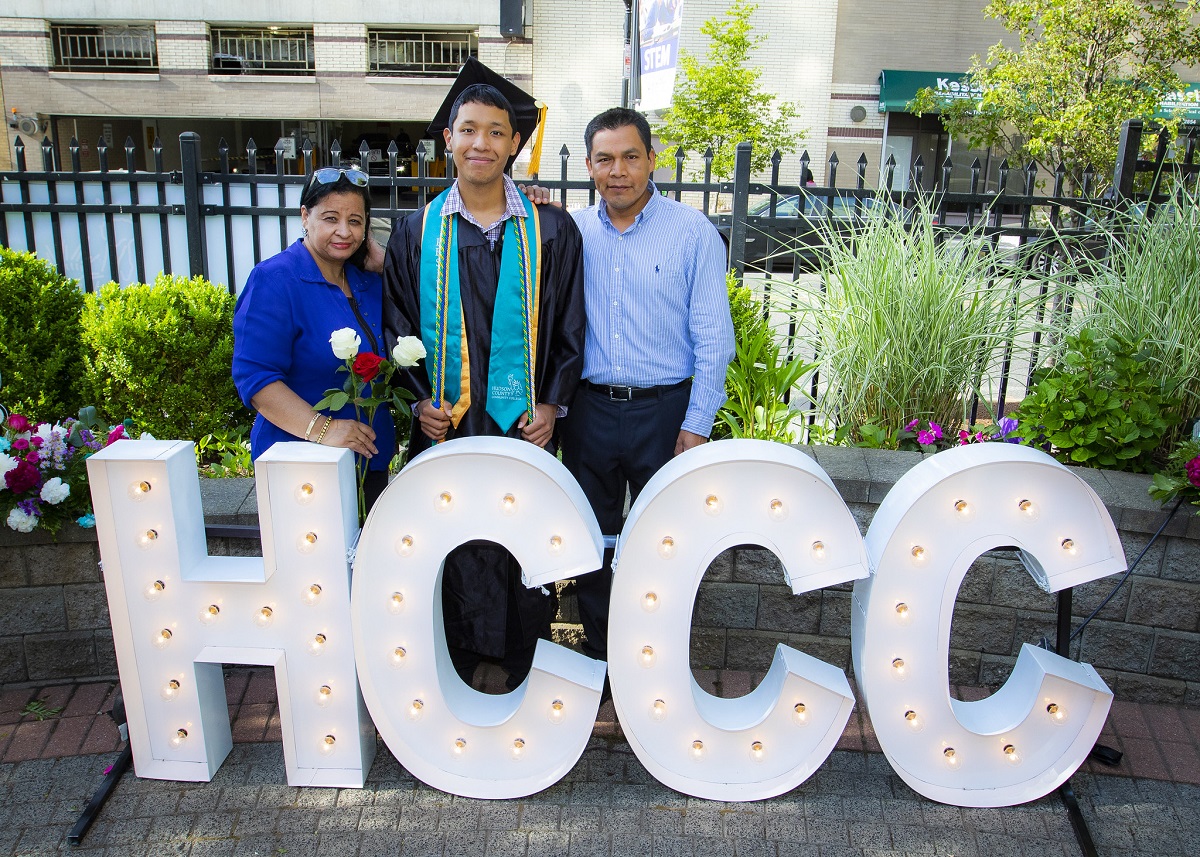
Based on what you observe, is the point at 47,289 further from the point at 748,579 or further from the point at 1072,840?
the point at 1072,840

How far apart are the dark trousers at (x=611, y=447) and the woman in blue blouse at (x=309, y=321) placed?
740 mm

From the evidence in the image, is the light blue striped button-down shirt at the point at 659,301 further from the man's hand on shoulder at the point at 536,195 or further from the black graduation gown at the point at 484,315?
the man's hand on shoulder at the point at 536,195

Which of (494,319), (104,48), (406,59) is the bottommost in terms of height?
(494,319)

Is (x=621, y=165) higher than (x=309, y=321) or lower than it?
higher

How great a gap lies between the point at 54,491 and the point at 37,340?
1649mm

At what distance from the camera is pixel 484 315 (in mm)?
3074

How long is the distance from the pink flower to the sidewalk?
38.2 inches

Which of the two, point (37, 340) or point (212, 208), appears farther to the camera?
point (212, 208)

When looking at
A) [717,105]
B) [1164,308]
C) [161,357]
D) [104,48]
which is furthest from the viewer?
[104,48]

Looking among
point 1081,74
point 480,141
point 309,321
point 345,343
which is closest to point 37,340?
point 309,321

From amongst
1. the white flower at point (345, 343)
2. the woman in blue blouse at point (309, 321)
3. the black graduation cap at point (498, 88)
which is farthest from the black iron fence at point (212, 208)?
the white flower at point (345, 343)

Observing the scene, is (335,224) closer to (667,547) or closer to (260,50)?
(667,547)

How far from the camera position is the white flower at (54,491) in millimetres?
3154

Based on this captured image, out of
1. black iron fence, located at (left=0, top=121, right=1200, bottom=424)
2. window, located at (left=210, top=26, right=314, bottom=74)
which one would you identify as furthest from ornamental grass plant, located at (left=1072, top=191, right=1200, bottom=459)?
window, located at (left=210, top=26, right=314, bottom=74)
